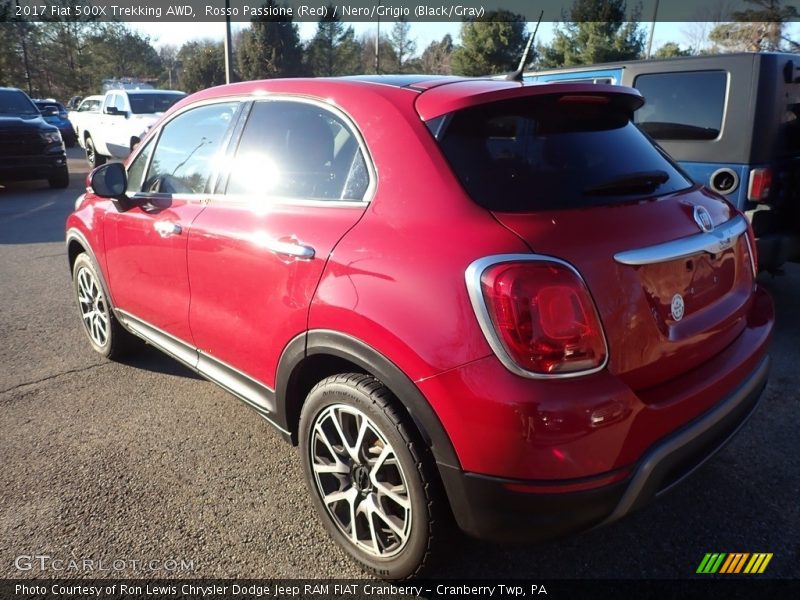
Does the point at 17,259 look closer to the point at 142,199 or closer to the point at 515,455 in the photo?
the point at 142,199

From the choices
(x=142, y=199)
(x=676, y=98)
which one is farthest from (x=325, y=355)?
(x=676, y=98)

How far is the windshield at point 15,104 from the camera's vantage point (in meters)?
12.0

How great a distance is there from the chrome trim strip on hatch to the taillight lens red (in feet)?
0.73

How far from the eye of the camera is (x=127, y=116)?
1419 centimetres

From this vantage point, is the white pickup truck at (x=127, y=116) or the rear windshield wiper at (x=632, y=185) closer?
the rear windshield wiper at (x=632, y=185)

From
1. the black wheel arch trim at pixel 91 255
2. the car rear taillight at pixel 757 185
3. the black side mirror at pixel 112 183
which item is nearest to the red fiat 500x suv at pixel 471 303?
the black side mirror at pixel 112 183

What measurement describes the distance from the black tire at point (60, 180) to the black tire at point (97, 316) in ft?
31.2

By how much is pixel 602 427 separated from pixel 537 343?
1.02 ft

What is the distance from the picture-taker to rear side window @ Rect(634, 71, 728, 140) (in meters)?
4.68

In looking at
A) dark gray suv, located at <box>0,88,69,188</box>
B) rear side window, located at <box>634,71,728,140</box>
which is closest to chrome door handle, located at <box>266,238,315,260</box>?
rear side window, located at <box>634,71,728,140</box>

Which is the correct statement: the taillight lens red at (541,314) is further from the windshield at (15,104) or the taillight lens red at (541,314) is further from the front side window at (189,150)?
the windshield at (15,104)

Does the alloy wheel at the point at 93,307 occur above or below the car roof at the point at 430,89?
below

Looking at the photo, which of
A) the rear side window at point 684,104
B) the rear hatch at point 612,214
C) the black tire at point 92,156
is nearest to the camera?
the rear hatch at point 612,214

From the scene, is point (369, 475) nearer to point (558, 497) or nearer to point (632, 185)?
point (558, 497)
